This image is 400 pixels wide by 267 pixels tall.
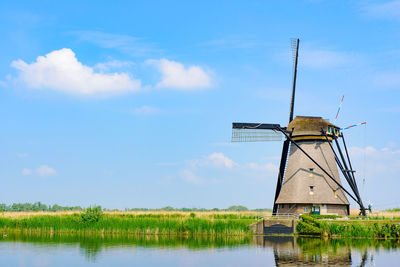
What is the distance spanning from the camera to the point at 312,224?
38781mm

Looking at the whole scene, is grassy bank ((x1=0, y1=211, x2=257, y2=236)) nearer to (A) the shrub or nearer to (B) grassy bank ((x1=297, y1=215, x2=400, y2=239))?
(A) the shrub

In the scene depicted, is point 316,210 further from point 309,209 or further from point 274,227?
point 274,227

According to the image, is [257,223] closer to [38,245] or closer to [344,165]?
[344,165]

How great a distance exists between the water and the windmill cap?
1124cm

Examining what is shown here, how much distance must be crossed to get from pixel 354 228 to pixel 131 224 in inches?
778

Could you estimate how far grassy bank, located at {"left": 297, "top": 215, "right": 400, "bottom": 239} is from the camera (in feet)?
122

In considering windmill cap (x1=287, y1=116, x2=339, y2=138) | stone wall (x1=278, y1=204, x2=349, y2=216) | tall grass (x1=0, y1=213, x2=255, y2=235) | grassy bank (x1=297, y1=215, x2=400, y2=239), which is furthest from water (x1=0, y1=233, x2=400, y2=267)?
windmill cap (x1=287, y1=116, x2=339, y2=138)

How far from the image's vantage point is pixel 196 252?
2875 centimetres

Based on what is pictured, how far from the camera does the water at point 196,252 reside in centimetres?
2455

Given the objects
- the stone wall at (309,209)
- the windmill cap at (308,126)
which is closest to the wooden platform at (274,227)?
the stone wall at (309,209)

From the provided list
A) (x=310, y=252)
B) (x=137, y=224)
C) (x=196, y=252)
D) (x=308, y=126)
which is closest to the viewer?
(x=310, y=252)

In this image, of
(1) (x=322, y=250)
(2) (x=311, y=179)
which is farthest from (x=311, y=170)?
(1) (x=322, y=250)

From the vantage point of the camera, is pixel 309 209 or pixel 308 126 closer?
pixel 309 209

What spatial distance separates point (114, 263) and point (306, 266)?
1011 centimetres
